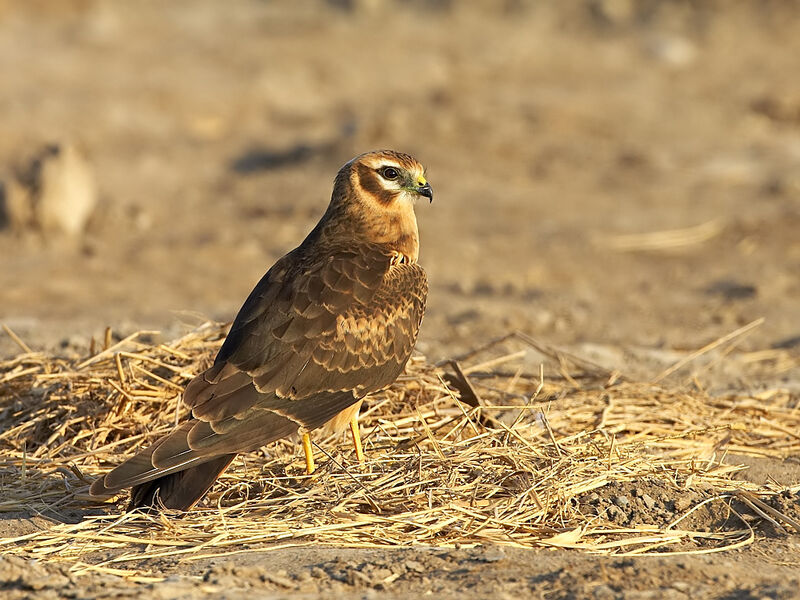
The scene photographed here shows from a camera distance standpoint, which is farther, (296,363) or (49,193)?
(49,193)

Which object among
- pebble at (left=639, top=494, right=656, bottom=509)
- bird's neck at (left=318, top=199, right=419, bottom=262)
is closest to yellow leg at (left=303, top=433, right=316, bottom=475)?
bird's neck at (left=318, top=199, right=419, bottom=262)

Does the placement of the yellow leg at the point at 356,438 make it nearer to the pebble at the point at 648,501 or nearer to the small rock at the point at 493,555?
the small rock at the point at 493,555

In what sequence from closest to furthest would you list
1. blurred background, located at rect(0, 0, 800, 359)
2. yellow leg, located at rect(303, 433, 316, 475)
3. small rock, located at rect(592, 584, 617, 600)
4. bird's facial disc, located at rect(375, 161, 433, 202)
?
1. small rock, located at rect(592, 584, 617, 600)
2. yellow leg, located at rect(303, 433, 316, 475)
3. bird's facial disc, located at rect(375, 161, 433, 202)
4. blurred background, located at rect(0, 0, 800, 359)

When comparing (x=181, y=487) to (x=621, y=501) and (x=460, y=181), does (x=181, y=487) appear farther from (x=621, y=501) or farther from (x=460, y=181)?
(x=460, y=181)

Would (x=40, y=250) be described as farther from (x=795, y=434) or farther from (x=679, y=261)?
(x=795, y=434)

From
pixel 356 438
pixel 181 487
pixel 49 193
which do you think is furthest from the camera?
pixel 49 193

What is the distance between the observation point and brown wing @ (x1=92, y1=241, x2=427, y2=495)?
4.68m

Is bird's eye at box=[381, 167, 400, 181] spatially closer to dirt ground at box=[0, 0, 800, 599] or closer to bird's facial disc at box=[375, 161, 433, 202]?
bird's facial disc at box=[375, 161, 433, 202]

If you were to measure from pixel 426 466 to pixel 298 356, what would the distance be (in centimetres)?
70

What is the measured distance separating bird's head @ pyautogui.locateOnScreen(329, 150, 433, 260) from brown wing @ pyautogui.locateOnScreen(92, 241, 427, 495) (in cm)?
32

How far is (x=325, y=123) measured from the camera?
15398 millimetres

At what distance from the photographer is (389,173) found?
5.84m

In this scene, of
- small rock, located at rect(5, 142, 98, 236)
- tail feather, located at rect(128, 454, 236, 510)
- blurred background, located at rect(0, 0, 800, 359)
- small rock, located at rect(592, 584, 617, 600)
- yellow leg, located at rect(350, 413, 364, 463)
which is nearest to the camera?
small rock, located at rect(592, 584, 617, 600)

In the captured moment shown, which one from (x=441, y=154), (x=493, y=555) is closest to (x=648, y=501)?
(x=493, y=555)
